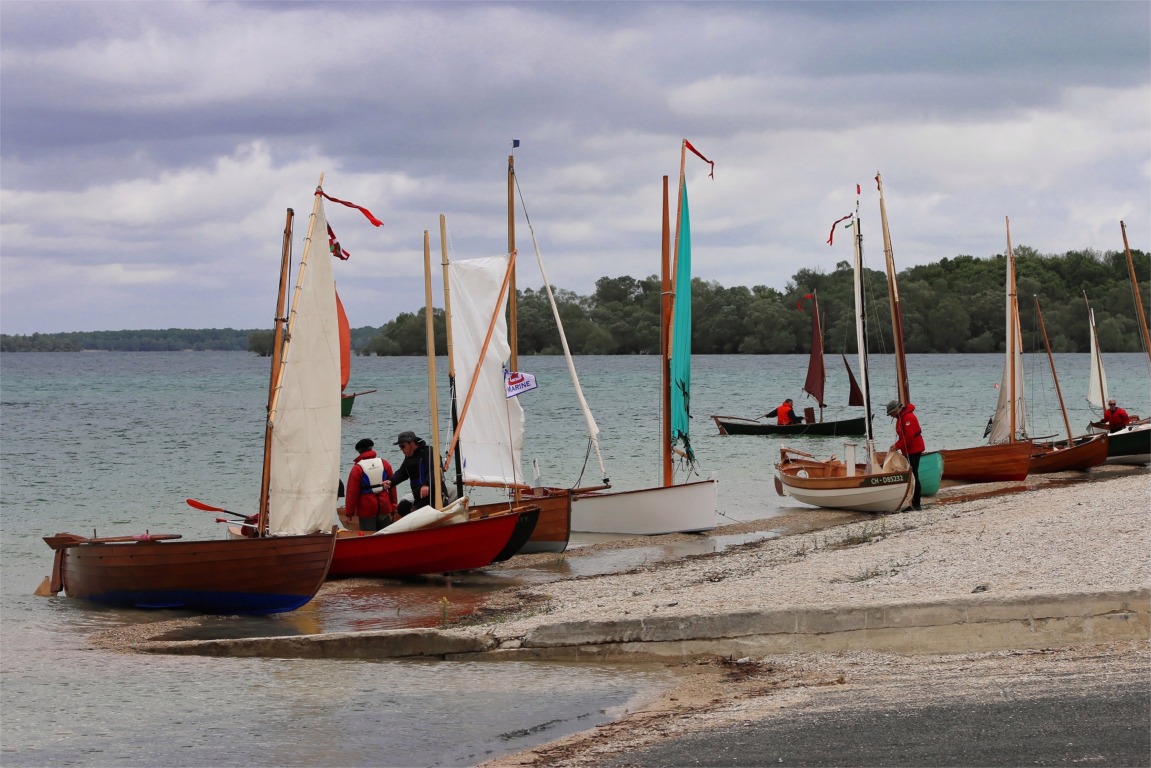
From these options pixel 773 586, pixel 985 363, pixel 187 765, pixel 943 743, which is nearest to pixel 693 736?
pixel 943 743

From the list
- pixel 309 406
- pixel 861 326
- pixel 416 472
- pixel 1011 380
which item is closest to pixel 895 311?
pixel 861 326

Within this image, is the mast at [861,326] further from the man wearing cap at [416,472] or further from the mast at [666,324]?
the man wearing cap at [416,472]

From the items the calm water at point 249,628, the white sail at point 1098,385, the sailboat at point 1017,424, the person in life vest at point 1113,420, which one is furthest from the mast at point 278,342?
the white sail at point 1098,385

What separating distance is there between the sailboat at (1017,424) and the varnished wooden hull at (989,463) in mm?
209

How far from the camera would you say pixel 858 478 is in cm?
2198

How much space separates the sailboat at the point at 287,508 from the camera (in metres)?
13.5

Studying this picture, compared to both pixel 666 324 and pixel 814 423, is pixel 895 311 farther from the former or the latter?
pixel 814 423

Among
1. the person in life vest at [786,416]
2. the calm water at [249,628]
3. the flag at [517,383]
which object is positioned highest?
the flag at [517,383]

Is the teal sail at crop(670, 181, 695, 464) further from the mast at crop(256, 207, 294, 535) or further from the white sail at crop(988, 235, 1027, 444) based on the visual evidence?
the white sail at crop(988, 235, 1027, 444)

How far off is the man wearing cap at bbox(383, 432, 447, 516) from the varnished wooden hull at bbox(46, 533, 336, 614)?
9.21 ft

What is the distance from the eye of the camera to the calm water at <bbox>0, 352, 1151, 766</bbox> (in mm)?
8555

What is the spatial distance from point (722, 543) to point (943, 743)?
42.0ft

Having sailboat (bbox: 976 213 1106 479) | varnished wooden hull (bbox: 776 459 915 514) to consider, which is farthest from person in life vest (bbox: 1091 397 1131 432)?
varnished wooden hull (bbox: 776 459 915 514)

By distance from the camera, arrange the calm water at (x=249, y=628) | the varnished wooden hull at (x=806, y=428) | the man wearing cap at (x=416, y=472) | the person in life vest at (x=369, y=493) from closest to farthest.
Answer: the calm water at (x=249, y=628) → the person in life vest at (x=369, y=493) → the man wearing cap at (x=416, y=472) → the varnished wooden hull at (x=806, y=428)
